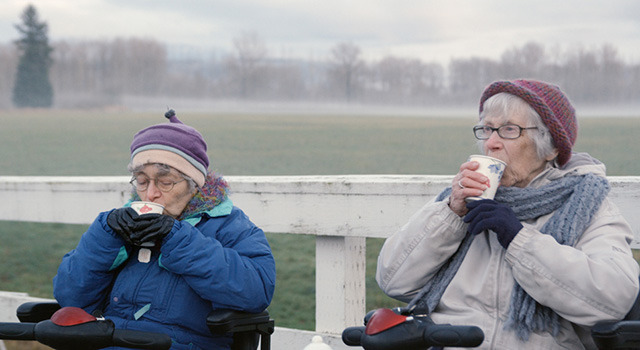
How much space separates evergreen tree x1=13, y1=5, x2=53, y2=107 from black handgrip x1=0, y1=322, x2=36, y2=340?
46.4 metres

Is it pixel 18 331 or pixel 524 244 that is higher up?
pixel 524 244

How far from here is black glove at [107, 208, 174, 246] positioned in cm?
190

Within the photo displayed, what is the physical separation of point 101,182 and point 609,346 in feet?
7.53

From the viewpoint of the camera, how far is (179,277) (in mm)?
2092

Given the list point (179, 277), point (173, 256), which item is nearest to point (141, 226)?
point (173, 256)

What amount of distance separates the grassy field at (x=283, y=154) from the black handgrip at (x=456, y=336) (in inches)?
34.5

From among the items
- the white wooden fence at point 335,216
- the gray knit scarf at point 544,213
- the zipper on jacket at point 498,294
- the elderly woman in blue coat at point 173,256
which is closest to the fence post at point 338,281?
the white wooden fence at point 335,216

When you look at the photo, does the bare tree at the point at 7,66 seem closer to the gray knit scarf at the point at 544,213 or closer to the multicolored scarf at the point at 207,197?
the multicolored scarf at the point at 207,197

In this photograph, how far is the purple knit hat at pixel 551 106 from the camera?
1.93 m

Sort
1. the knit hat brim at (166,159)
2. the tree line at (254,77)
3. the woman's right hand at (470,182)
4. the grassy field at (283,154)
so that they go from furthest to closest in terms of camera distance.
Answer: the tree line at (254,77)
the grassy field at (283,154)
the knit hat brim at (166,159)
the woman's right hand at (470,182)

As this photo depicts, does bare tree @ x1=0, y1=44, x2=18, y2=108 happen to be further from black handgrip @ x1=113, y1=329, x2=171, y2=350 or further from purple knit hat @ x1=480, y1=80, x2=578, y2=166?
purple knit hat @ x1=480, y1=80, x2=578, y2=166

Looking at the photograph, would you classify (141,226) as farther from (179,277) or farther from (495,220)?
(495,220)

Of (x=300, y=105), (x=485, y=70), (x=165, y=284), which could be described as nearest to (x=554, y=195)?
(x=165, y=284)

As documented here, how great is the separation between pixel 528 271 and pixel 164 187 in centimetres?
115
